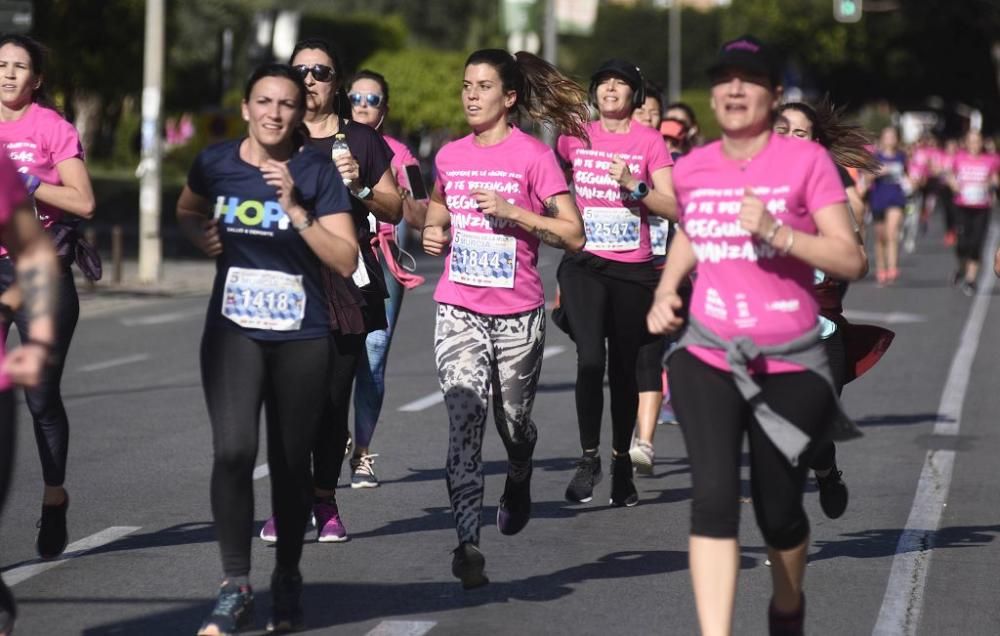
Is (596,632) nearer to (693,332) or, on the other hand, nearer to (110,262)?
(693,332)

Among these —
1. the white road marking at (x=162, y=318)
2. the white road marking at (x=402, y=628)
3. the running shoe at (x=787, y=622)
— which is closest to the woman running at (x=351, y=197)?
the white road marking at (x=402, y=628)

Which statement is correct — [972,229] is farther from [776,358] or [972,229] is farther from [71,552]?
[776,358]

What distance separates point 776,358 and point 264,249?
158cm

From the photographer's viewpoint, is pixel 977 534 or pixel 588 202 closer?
pixel 977 534

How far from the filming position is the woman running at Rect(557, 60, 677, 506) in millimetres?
8609

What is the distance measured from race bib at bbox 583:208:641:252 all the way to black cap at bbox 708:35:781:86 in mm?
3232

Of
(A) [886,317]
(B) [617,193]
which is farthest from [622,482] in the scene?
(A) [886,317]

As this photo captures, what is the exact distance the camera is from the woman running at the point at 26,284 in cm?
469

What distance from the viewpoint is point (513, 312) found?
7090 mm

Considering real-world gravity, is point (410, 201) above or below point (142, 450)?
above

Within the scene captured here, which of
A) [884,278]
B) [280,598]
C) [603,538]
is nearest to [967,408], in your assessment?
[603,538]

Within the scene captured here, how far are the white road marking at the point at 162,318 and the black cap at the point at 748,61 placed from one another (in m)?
13.8

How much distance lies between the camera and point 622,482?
344 inches

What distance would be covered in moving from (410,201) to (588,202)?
1.09m
